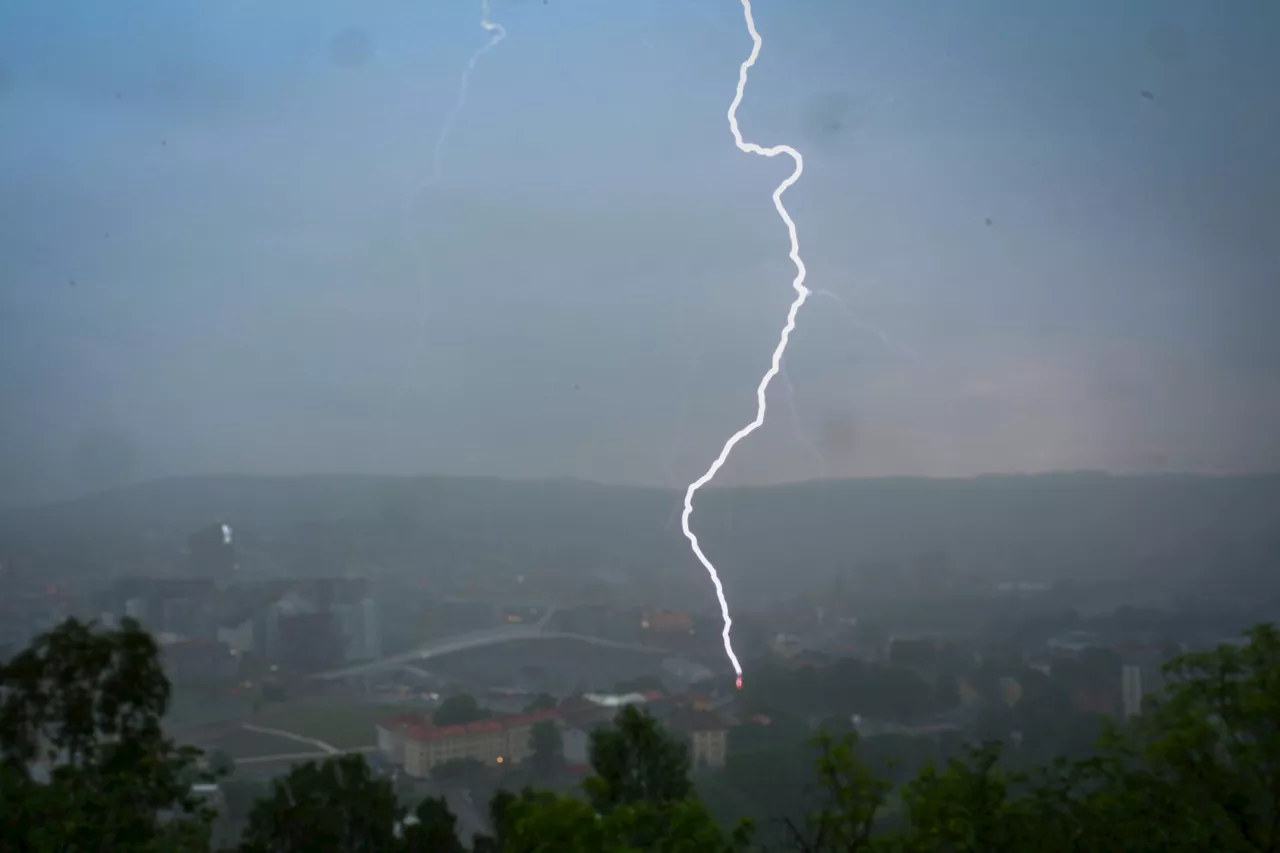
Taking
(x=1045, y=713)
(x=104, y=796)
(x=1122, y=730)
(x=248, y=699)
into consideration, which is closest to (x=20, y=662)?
(x=104, y=796)

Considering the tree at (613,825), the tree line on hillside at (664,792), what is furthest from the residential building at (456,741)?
the tree at (613,825)

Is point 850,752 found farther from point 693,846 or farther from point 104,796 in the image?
point 104,796

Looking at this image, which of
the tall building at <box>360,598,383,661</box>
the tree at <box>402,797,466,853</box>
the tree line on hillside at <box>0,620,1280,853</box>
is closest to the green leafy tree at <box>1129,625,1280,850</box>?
the tree line on hillside at <box>0,620,1280,853</box>

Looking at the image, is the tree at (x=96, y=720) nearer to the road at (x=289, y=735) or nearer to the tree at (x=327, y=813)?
the tree at (x=327, y=813)

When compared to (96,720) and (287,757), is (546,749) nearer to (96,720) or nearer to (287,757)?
(287,757)

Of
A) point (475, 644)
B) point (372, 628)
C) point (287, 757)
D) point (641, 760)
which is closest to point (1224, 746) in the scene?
point (641, 760)

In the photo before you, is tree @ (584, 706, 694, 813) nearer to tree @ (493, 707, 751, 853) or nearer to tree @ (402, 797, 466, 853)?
tree @ (493, 707, 751, 853)
